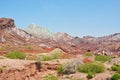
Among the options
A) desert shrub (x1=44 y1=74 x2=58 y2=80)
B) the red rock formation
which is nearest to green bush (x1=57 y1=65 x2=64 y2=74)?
desert shrub (x1=44 y1=74 x2=58 y2=80)

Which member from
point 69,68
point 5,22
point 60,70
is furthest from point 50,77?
point 5,22

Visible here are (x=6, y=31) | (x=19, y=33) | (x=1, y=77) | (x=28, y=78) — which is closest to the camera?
(x=1, y=77)

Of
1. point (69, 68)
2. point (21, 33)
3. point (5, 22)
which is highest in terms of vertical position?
point (5, 22)

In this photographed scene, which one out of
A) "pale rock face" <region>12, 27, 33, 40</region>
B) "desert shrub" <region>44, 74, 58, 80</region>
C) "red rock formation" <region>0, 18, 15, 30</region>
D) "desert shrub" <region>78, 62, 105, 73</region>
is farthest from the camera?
"pale rock face" <region>12, 27, 33, 40</region>

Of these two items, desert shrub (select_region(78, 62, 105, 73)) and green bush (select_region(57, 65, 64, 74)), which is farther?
green bush (select_region(57, 65, 64, 74))

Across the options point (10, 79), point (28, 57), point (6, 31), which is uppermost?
point (6, 31)

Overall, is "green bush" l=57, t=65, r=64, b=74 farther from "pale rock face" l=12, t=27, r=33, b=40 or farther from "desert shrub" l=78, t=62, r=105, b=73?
"pale rock face" l=12, t=27, r=33, b=40

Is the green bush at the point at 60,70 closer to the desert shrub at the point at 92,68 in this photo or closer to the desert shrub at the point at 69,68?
the desert shrub at the point at 69,68

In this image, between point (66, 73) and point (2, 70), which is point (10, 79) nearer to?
point (2, 70)

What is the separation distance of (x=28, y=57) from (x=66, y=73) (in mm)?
9153

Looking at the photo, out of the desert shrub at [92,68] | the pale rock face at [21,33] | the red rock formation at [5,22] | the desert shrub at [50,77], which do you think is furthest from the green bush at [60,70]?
the pale rock face at [21,33]

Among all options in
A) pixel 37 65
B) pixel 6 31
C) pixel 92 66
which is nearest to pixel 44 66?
pixel 37 65

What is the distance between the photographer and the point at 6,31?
15500 centimetres

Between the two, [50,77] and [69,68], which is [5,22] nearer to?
[69,68]
